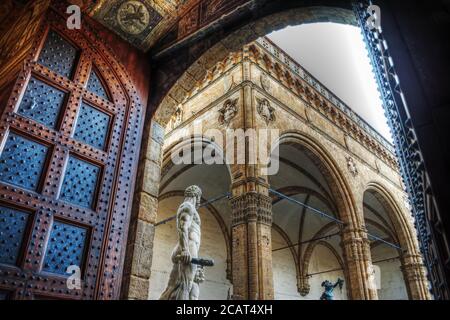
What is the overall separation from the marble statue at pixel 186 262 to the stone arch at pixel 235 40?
1204 mm

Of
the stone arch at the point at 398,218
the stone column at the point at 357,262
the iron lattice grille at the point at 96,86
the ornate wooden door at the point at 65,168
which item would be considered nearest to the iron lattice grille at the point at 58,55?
the ornate wooden door at the point at 65,168

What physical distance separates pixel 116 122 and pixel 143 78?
77 centimetres

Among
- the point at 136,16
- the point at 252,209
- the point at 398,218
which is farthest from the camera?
the point at 398,218

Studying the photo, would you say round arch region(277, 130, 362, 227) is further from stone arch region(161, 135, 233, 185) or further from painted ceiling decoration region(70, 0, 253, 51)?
painted ceiling decoration region(70, 0, 253, 51)

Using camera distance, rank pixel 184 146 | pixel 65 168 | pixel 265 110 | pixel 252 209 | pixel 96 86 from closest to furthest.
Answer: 1. pixel 65 168
2. pixel 96 86
3. pixel 252 209
4. pixel 265 110
5. pixel 184 146

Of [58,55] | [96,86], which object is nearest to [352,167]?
[96,86]

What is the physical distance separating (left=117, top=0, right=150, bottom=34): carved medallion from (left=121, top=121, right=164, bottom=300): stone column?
109cm

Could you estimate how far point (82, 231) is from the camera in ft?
8.96

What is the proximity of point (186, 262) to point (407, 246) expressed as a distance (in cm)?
1154

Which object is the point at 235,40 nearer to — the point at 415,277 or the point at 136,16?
the point at 136,16

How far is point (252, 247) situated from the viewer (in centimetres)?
652

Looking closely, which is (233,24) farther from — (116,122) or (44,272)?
(44,272)

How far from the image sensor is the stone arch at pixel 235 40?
2.88m

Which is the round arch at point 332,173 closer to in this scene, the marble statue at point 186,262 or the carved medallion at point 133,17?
the marble statue at point 186,262
